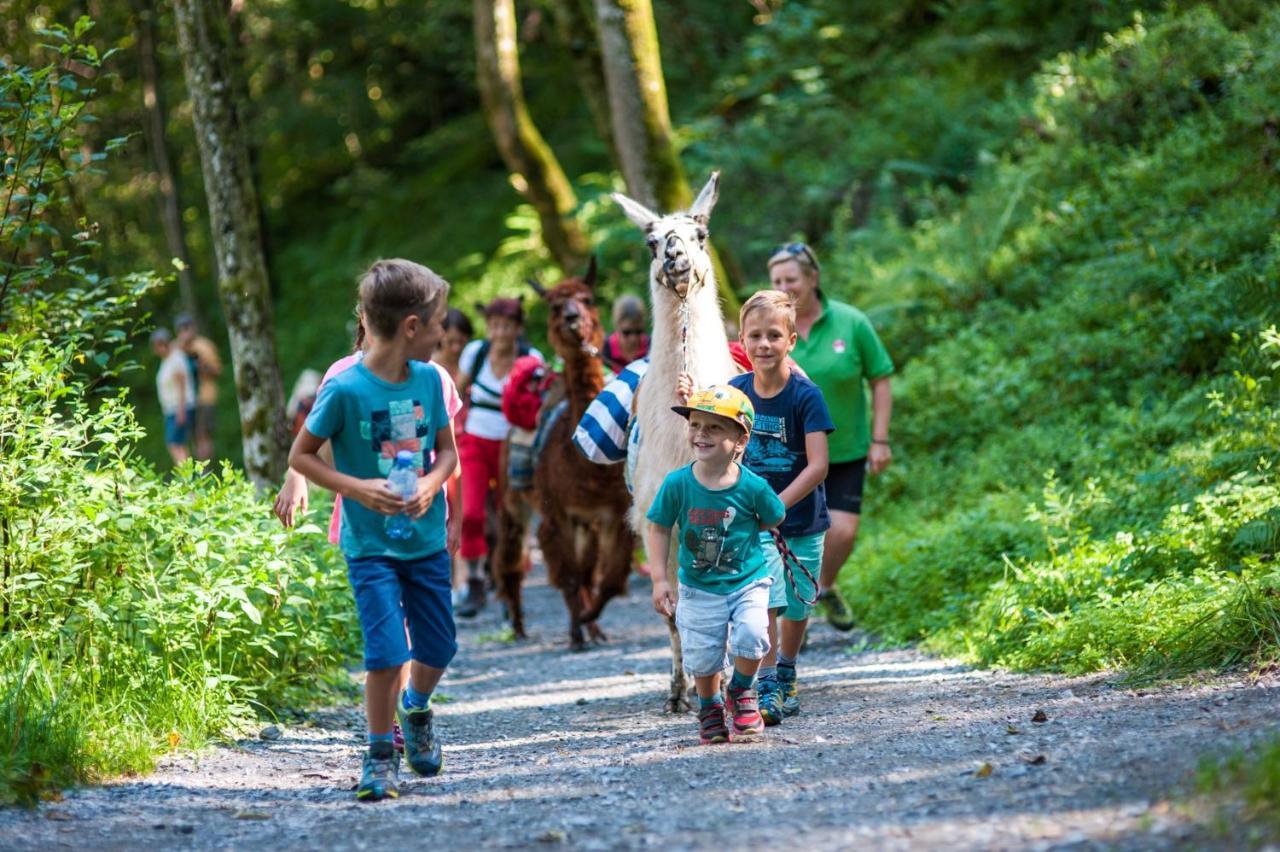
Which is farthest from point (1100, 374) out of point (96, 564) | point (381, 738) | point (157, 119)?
point (157, 119)

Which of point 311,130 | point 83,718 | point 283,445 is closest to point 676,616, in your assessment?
point 83,718

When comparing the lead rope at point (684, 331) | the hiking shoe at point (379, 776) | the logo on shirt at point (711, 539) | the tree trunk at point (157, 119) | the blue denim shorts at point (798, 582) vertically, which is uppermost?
the tree trunk at point (157, 119)

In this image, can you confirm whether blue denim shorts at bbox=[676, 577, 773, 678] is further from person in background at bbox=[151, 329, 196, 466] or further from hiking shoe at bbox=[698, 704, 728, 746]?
person in background at bbox=[151, 329, 196, 466]

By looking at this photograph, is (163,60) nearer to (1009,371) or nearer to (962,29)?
(962,29)

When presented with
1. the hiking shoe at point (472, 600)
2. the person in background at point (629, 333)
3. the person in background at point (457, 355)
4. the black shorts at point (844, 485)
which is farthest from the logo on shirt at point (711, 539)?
the hiking shoe at point (472, 600)

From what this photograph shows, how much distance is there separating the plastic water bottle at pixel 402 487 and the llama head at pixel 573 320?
161 inches

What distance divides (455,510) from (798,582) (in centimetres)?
176

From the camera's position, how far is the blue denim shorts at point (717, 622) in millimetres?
5438

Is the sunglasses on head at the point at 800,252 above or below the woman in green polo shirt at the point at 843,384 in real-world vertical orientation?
above

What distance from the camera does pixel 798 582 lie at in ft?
20.5

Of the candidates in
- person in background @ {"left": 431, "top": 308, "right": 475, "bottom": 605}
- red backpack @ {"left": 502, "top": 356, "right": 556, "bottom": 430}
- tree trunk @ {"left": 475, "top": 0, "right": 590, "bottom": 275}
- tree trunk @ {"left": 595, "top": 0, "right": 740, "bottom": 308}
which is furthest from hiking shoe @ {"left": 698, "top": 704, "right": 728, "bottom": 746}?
tree trunk @ {"left": 475, "top": 0, "right": 590, "bottom": 275}

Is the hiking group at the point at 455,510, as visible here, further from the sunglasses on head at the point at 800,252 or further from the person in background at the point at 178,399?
the person in background at the point at 178,399

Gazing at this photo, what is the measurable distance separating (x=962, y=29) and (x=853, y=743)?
14932 millimetres

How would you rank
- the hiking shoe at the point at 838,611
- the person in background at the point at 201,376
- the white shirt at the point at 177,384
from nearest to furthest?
the hiking shoe at the point at 838,611
the white shirt at the point at 177,384
the person in background at the point at 201,376
